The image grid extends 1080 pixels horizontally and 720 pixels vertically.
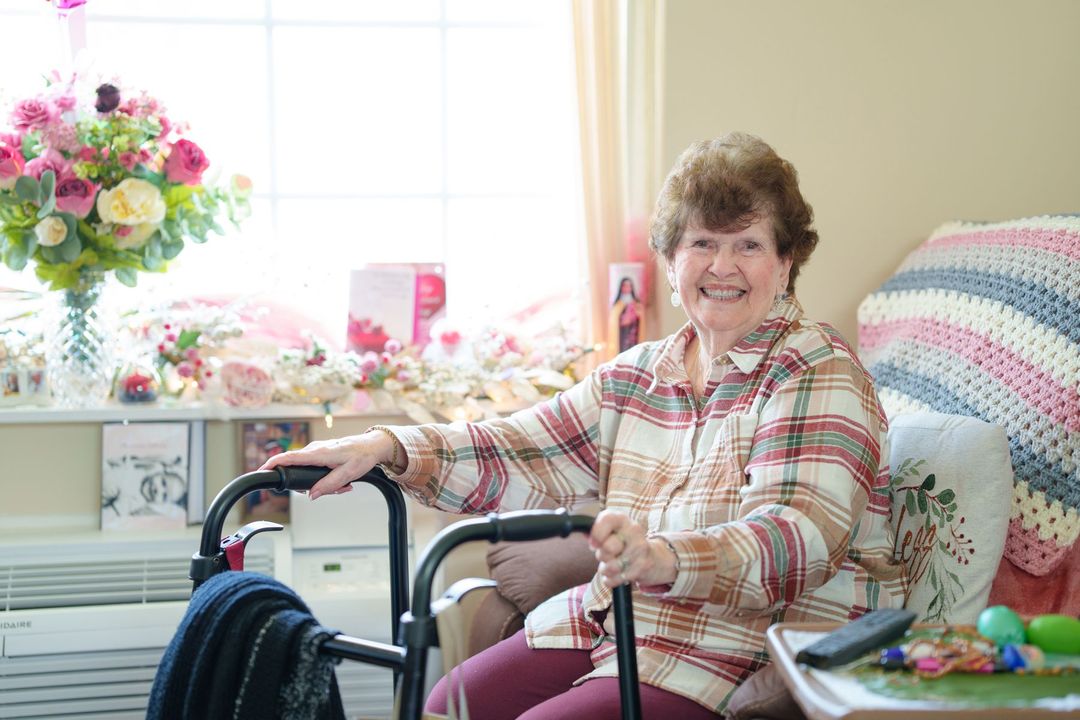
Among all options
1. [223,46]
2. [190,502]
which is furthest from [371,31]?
[190,502]

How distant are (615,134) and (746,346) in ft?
3.55

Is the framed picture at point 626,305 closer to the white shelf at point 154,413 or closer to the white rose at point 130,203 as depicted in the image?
the white shelf at point 154,413

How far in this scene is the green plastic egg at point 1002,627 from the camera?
3.54 ft

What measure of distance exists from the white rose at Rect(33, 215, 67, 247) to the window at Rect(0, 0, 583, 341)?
0.43 meters

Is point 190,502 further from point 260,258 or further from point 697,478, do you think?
point 697,478

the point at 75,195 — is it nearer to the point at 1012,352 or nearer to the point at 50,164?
the point at 50,164

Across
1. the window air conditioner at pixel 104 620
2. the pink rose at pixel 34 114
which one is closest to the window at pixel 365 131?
the pink rose at pixel 34 114

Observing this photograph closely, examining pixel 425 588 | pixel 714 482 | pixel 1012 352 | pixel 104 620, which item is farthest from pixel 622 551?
pixel 104 620

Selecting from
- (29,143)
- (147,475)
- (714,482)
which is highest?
(29,143)

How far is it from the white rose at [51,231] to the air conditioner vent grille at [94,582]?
→ 66 centimetres

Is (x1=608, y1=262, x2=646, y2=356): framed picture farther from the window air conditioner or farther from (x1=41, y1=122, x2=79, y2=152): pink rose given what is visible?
(x1=41, y1=122, x2=79, y2=152): pink rose

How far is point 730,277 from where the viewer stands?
5.16ft

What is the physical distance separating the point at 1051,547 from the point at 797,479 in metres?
0.44

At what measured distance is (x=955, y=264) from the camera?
6.52ft
